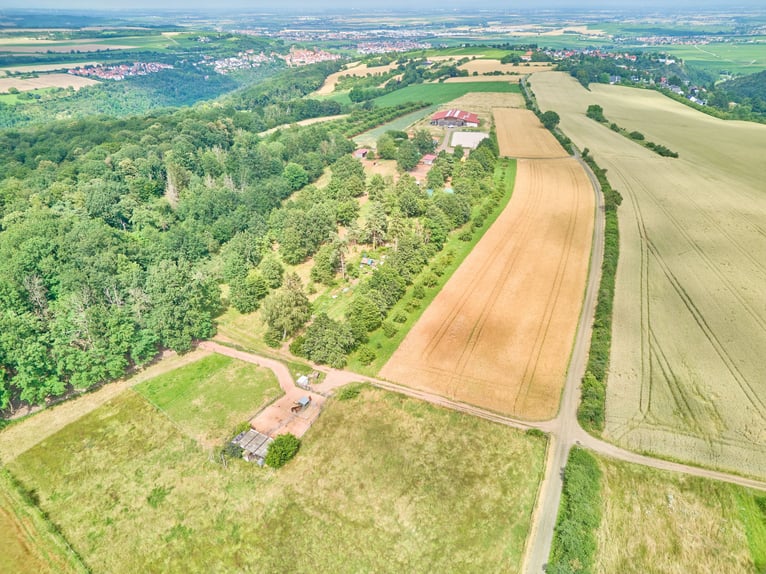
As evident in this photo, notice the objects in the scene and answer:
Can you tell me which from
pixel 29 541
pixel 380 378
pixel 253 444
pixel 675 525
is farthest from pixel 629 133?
pixel 29 541

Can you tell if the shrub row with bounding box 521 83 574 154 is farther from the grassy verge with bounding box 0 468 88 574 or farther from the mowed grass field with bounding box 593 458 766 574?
the grassy verge with bounding box 0 468 88 574

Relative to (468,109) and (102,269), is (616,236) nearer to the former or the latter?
(102,269)

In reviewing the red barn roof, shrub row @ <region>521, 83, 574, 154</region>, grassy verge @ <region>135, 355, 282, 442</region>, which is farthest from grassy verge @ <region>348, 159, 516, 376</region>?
the red barn roof

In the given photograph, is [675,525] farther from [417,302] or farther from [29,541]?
[29,541]

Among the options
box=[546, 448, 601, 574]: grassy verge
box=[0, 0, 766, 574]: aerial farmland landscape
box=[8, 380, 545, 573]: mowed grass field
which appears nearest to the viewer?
box=[546, 448, 601, 574]: grassy verge

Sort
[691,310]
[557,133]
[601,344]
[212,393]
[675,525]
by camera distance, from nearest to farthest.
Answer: [675,525]
[212,393]
[601,344]
[691,310]
[557,133]

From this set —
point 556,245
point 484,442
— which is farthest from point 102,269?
point 556,245

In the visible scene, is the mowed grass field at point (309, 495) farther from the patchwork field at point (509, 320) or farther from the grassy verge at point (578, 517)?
the patchwork field at point (509, 320)
